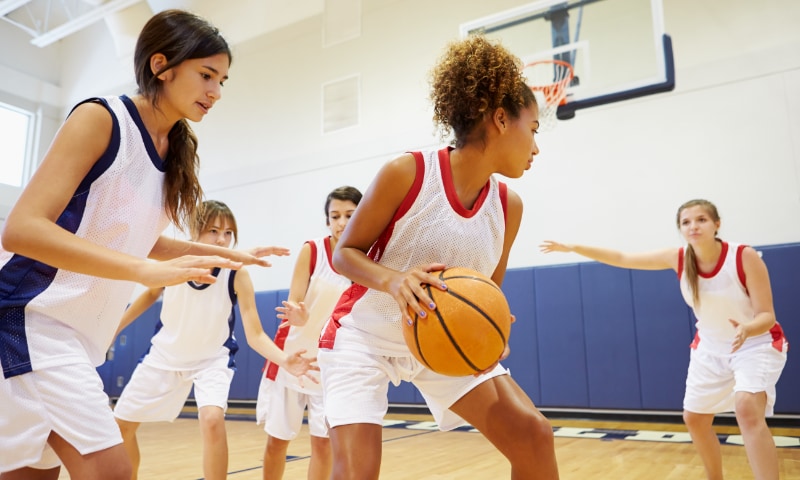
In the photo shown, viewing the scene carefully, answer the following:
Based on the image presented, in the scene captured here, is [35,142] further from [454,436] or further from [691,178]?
[691,178]

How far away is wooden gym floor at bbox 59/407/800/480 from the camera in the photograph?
370cm

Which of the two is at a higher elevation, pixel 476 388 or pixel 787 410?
pixel 476 388

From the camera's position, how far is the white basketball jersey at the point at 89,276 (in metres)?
1.34

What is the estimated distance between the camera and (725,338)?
342cm

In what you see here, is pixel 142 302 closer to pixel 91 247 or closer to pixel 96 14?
pixel 91 247

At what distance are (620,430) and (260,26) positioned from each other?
7.59m

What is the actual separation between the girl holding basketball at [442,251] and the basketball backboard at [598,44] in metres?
4.09

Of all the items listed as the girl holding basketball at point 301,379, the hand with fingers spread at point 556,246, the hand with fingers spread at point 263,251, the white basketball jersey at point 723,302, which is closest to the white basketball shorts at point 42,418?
the hand with fingers spread at point 263,251

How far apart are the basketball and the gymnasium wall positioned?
4652 mm

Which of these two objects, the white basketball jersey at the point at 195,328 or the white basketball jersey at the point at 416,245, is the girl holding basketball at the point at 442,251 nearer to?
the white basketball jersey at the point at 416,245

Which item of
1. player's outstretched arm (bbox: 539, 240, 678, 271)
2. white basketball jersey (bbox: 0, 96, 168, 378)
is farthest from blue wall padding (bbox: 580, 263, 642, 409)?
white basketball jersey (bbox: 0, 96, 168, 378)

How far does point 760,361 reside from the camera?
3.09 meters

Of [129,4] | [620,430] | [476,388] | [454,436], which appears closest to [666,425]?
[620,430]

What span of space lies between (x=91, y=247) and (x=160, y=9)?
934 cm
